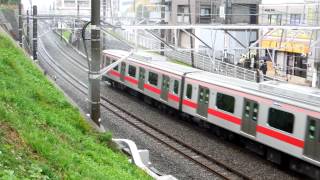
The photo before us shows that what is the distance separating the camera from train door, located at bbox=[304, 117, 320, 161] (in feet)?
41.3

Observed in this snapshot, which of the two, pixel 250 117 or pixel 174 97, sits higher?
pixel 250 117

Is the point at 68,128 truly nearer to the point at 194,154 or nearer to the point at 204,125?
the point at 194,154

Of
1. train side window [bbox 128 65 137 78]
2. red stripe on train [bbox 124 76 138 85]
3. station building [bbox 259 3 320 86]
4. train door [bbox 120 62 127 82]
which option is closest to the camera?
red stripe on train [bbox 124 76 138 85]

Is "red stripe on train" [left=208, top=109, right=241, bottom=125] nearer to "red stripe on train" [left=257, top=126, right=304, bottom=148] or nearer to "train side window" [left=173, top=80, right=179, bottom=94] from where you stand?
"red stripe on train" [left=257, top=126, right=304, bottom=148]

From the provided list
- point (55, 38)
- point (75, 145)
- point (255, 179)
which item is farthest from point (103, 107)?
point (55, 38)

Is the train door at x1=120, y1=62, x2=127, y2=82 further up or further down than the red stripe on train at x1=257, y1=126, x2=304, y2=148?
further up

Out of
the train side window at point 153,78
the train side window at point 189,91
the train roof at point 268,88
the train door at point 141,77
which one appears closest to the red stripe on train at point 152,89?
the train side window at point 153,78

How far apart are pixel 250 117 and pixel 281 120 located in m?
1.53

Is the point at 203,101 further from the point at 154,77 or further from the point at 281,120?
the point at 154,77

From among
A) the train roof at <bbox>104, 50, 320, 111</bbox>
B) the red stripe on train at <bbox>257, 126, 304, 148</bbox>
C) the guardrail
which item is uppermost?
the train roof at <bbox>104, 50, 320, 111</bbox>

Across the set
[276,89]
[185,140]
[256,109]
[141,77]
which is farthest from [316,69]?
[276,89]

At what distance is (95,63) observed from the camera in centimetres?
1555

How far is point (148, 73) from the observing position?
23766 millimetres

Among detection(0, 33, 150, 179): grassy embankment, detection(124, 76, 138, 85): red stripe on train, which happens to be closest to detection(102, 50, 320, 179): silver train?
detection(124, 76, 138, 85): red stripe on train
